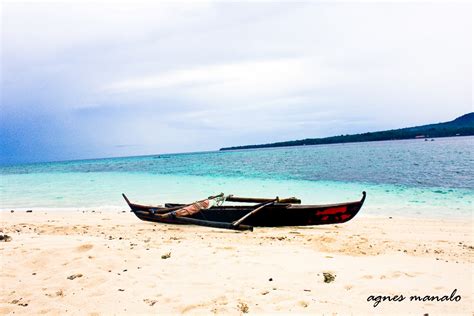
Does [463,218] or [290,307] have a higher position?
[290,307]

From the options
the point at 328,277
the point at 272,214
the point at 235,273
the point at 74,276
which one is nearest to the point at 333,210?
the point at 272,214

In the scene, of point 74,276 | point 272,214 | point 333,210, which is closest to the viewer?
point 74,276

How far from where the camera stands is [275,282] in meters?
4.09

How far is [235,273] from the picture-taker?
4.47m

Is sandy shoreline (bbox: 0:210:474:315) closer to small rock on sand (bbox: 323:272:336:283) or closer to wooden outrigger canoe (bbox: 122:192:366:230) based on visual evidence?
small rock on sand (bbox: 323:272:336:283)

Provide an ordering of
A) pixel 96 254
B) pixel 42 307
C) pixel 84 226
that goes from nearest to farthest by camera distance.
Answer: pixel 42 307, pixel 96 254, pixel 84 226

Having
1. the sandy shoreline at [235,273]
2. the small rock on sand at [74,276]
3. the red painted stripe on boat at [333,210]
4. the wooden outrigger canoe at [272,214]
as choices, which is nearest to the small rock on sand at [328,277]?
the sandy shoreline at [235,273]

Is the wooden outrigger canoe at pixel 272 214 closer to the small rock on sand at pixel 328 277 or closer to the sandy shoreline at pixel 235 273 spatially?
the sandy shoreline at pixel 235 273

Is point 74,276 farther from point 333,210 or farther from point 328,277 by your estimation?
point 333,210

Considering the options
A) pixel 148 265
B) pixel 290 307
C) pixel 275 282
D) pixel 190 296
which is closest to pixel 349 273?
pixel 275 282

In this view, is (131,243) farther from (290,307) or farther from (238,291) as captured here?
(290,307)

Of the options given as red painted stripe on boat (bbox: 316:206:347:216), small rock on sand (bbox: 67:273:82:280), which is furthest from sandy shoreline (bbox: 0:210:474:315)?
red painted stripe on boat (bbox: 316:206:347:216)

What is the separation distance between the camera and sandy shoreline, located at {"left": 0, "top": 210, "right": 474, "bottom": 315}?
355 centimetres

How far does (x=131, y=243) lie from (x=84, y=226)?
331 centimetres
